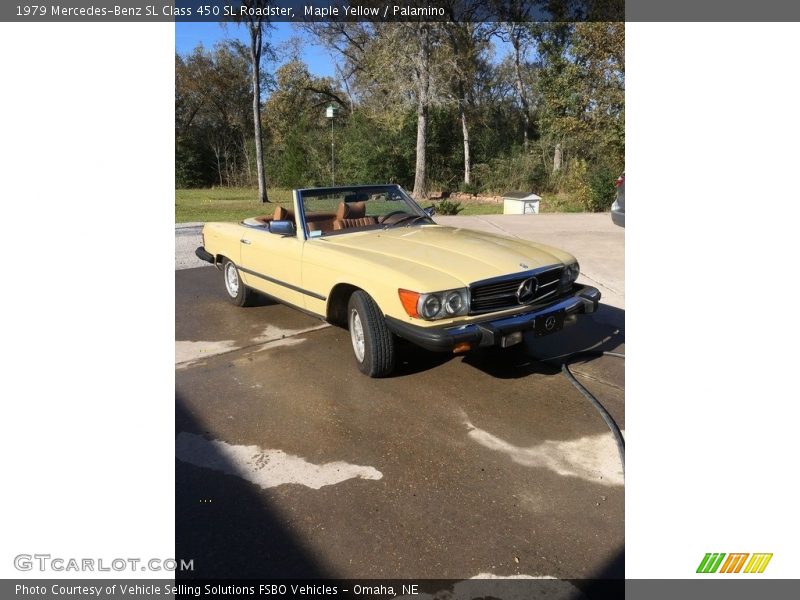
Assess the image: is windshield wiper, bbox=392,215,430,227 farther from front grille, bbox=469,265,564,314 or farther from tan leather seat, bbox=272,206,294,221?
front grille, bbox=469,265,564,314

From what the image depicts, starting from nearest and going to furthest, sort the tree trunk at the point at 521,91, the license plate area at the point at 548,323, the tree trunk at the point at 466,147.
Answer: the license plate area at the point at 548,323, the tree trunk at the point at 466,147, the tree trunk at the point at 521,91

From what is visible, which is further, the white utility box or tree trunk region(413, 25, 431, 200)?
tree trunk region(413, 25, 431, 200)

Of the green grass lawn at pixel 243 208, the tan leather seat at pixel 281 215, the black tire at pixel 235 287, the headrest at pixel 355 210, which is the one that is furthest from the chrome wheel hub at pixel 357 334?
the green grass lawn at pixel 243 208

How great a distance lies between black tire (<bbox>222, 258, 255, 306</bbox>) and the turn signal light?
2777 millimetres

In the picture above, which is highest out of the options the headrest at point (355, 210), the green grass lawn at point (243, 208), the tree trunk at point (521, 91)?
the tree trunk at point (521, 91)

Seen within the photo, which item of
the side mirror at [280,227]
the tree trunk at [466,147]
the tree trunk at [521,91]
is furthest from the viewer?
the tree trunk at [521,91]

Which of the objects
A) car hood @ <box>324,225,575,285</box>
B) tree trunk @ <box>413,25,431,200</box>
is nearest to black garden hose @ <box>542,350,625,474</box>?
car hood @ <box>324,225,575,285</box>

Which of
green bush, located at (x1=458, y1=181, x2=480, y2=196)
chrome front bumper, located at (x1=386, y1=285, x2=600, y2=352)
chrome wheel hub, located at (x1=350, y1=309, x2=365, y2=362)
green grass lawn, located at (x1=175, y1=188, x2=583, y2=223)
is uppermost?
green bush, located at (x1=458, y1=181, x2=480, y2=196)

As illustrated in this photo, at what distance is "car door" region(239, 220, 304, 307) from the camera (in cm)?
487

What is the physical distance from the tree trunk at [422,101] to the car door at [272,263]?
54.2 ft

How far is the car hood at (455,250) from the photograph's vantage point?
12.6 ft

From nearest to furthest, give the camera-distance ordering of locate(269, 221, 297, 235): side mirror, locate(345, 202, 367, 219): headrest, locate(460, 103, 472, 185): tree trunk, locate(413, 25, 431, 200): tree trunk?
locate(269, 221, 297, 235): side mirror, locate(345, 202, 367, 219): headrest, locate(413, 25, 431, 200): tree trunk, locate(460, 103, 472, 185): tree trunk

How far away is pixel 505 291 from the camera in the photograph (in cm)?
382
